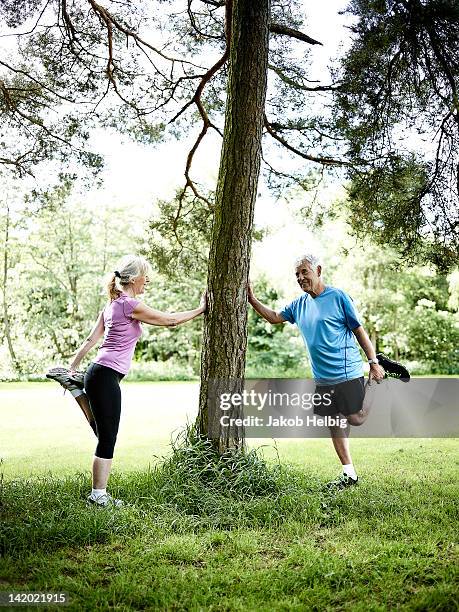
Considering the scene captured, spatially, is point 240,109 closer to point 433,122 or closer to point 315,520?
point 433,122

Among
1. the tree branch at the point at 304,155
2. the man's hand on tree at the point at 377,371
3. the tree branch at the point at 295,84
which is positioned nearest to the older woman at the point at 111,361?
the man's hand on tree at the point at 377,371

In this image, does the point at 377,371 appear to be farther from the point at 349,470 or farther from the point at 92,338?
the point at 92,338

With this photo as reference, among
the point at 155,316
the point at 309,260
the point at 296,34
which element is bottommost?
the point at 155,316

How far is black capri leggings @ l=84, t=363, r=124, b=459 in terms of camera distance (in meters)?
3.08

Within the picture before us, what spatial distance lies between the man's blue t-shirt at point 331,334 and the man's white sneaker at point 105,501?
1.27m

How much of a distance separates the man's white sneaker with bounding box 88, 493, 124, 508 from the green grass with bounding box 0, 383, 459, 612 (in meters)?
0.07

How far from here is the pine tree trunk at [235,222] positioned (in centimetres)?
338

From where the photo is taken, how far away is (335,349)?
3627 mm

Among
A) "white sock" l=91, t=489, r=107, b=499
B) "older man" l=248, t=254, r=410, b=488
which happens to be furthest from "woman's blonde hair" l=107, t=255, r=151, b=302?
"white sock" l=91, t=489, r=107, b=499

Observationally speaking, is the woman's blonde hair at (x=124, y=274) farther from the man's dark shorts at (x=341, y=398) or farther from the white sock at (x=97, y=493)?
the man's dark shorts at (x=341, y=398)

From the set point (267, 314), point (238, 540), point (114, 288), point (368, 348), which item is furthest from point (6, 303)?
point (238, 540)

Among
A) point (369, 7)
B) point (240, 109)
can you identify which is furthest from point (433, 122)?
point (240, 109)

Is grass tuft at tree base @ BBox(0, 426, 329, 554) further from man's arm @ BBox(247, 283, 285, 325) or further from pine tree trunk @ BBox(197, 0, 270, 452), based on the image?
man's arm @ BBox(247, 283, 285, 325)

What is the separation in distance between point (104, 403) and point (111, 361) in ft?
0.64
